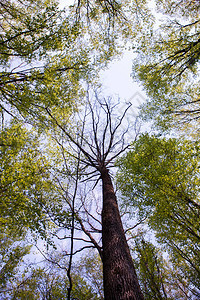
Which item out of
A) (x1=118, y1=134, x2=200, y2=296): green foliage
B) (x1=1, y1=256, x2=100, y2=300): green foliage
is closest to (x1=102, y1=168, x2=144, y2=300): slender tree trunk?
(x1=118, y1=134, x2=200, y2=296): green foliage

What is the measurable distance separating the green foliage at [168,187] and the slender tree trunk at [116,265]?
1.69 m

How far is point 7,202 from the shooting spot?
166 inches

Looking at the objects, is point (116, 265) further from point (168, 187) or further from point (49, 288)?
point (49, 288)

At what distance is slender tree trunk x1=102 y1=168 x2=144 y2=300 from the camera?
1.93m

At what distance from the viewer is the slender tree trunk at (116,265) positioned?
1.93 metres

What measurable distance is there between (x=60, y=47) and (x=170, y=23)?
6213 mm

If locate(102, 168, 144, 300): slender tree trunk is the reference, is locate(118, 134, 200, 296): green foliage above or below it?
above

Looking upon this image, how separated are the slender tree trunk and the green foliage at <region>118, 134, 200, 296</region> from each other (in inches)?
66.6

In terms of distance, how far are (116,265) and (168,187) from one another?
8.79 ft

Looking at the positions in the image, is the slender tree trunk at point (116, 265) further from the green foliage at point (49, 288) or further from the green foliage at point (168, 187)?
the green foliage at point (49, 288)

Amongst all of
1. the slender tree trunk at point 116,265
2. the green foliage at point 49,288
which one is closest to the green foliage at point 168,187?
the slender tree trunk at point 116,265

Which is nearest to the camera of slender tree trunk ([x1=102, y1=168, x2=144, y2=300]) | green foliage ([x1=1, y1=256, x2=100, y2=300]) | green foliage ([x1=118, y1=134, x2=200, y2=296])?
slender tree trunk ([x1=102, y1=168, x2=144, y2=300])

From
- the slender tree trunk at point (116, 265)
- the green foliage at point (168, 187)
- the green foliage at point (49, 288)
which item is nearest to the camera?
the slender tree trunk at point (116, 265)

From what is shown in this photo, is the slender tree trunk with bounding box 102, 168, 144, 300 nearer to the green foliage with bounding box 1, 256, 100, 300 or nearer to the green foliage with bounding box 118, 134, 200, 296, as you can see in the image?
the green foliage with bounding box 118, 134, 200, 296
